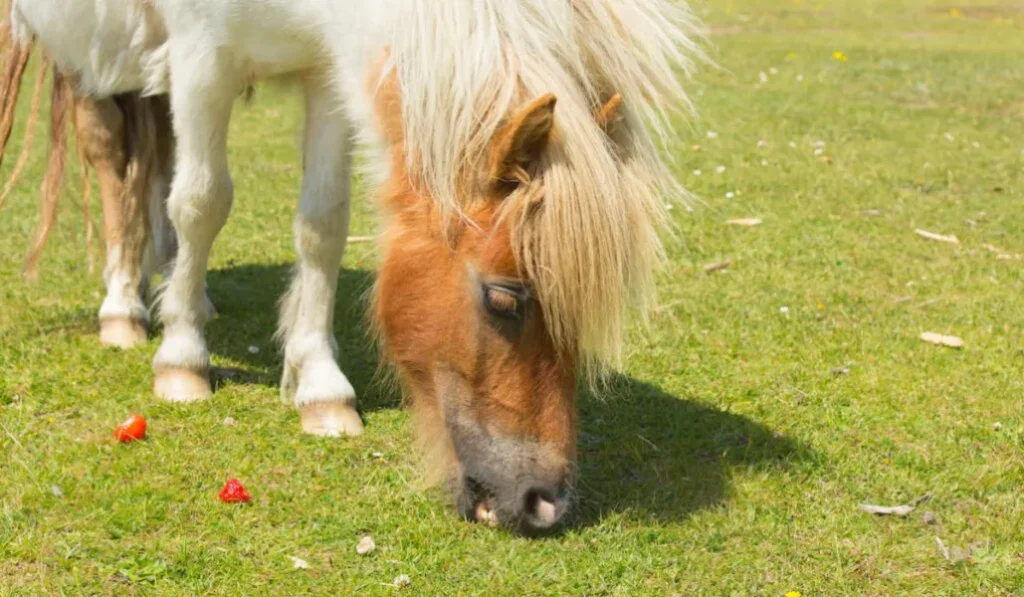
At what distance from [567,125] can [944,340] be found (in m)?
3.52

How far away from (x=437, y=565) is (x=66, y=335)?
3.31 m

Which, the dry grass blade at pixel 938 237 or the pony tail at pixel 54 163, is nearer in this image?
the pony tail at pixel 54 163

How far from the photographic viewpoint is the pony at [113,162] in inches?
249

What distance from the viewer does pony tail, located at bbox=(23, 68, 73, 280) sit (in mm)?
6328

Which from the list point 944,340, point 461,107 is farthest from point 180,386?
point 944,340

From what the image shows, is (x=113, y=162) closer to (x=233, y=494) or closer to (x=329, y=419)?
(x=329, y=419)

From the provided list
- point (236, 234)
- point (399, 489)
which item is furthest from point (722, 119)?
point (399, 489)

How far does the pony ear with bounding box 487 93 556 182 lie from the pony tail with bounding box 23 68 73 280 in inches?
134

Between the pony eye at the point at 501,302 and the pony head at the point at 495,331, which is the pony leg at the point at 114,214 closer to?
the pony head at the point at 495,331

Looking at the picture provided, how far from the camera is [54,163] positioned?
6379 millimetres

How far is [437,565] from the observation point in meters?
4.05

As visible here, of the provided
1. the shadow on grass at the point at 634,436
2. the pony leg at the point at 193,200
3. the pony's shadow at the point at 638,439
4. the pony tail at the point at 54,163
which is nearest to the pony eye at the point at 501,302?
the pony's shadow at the point at 638,439

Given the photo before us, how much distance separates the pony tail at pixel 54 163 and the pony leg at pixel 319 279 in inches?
60.7

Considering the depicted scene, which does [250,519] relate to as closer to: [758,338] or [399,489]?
[399,489]
